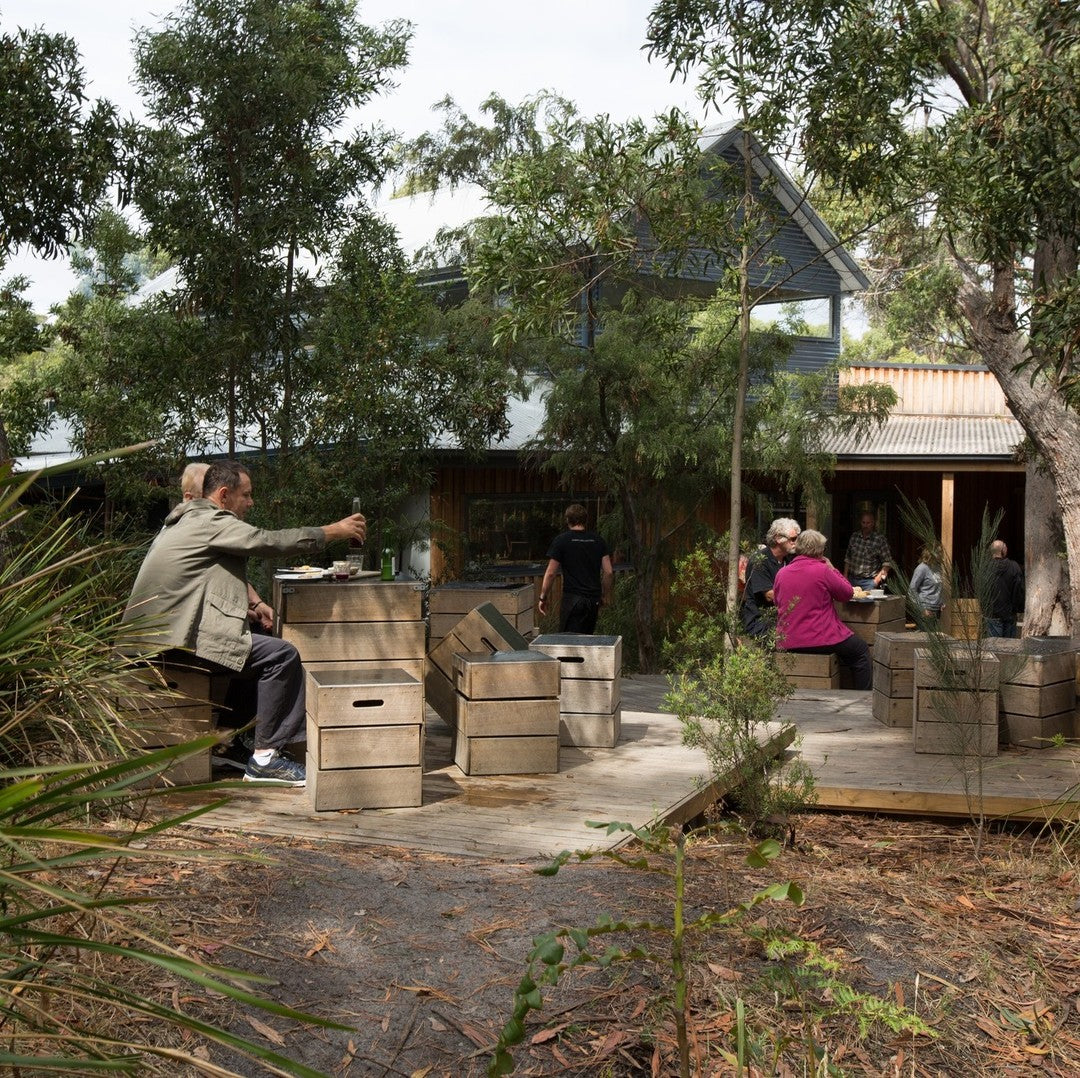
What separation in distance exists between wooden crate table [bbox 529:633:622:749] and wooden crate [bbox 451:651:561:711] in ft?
2.34

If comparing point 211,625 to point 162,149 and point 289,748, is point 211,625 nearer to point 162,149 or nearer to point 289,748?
point 289,748

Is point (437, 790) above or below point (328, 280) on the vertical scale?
below

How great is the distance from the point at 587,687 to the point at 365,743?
1.79m

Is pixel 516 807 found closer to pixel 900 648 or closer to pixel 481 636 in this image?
pixel 481 636

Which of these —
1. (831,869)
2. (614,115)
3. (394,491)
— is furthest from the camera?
(394,491)

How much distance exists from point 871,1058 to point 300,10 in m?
8.83

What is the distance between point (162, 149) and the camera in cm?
969

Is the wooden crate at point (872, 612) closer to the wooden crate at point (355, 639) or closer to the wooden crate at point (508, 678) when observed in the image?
the wooden crate at point (508, 678)

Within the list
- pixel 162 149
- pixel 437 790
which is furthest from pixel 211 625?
pixel 162 149

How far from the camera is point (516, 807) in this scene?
5504 millimetres

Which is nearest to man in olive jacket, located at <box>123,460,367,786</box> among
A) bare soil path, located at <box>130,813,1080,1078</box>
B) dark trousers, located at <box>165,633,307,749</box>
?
dark trousers, located at <box>165,633,307,749</box>

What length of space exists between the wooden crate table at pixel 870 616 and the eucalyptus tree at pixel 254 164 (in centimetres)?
513

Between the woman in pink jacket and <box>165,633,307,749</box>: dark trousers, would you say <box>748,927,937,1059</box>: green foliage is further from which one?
the woman in pink jacket

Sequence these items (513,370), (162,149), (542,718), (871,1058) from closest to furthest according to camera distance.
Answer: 1. (871,1058)
2. (542,718)
3. (162,149)
4. (513,370)
